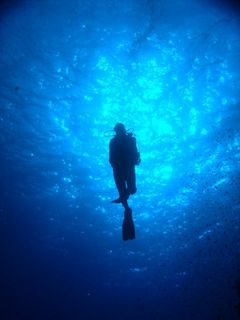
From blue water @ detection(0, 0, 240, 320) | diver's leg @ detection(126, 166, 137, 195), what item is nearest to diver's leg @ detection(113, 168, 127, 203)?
diver's leg @ detection(126, 166, 137, 195)

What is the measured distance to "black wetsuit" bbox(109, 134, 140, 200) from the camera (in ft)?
25.5

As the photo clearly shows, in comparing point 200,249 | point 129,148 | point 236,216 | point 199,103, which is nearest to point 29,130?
point 199,103

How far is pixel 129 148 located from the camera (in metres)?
7.75

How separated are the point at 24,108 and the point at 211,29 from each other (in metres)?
10.1

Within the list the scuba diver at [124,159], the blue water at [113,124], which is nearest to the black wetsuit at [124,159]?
the scuba diver at [124,159]

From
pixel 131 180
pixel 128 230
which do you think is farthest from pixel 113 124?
pixel 128 230

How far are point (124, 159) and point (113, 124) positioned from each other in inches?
403

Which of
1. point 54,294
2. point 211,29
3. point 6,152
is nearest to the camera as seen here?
point 211,29

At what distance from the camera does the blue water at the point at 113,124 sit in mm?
13945

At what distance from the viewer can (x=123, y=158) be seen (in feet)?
25.6

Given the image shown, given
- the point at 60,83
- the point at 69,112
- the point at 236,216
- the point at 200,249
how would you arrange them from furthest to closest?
1. the point at 200,249
2. the point at 236,216
3. the point at 69,112
4. the point at 60,83

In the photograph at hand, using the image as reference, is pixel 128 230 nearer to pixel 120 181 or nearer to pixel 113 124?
pixel 120 181

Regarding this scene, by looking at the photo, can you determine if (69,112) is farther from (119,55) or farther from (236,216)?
(236,216)

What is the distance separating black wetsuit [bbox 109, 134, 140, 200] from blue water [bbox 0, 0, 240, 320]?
0.44 m
